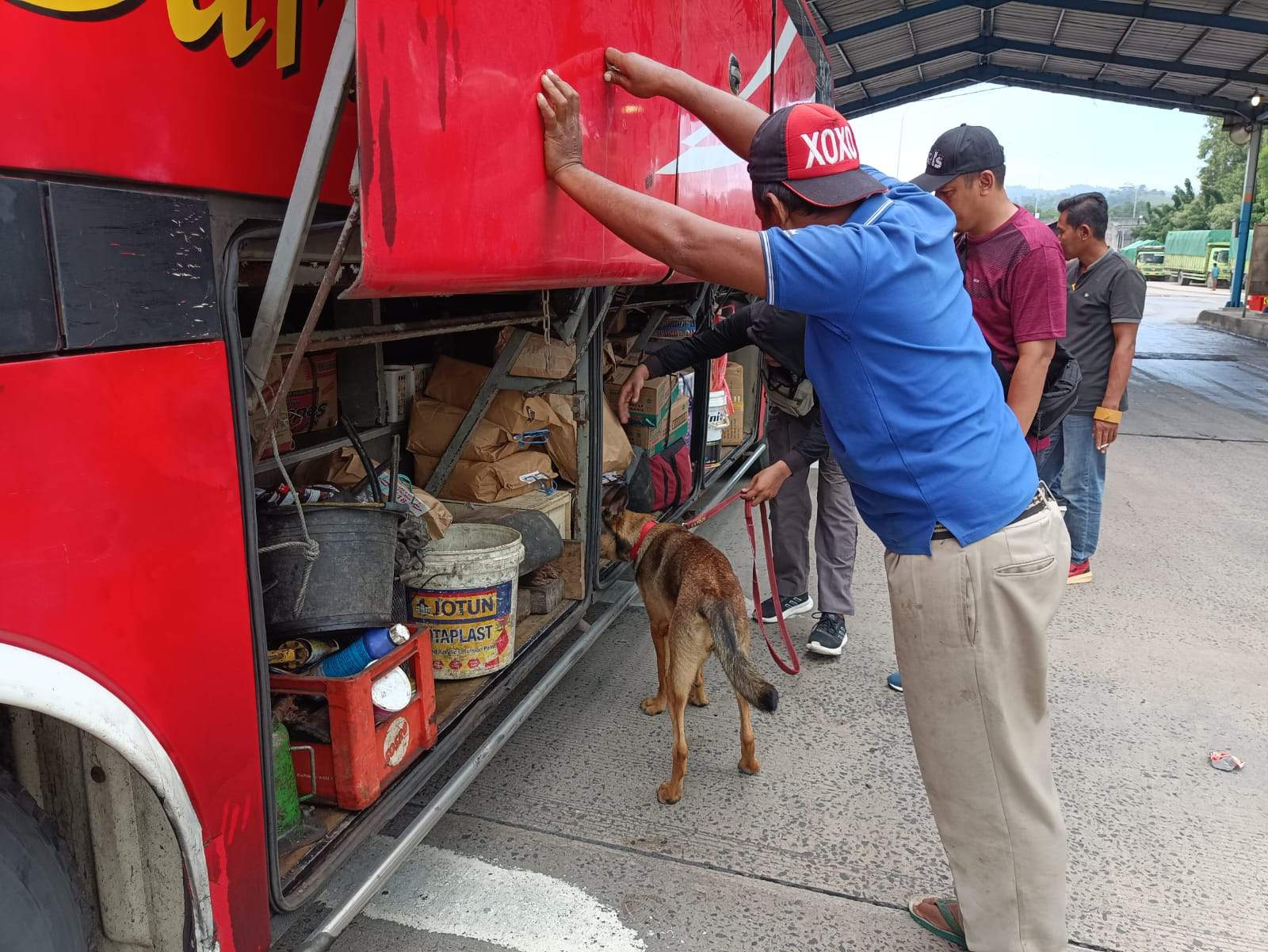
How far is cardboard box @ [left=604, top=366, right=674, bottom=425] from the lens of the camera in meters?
4.86

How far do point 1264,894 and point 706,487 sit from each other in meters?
3.59

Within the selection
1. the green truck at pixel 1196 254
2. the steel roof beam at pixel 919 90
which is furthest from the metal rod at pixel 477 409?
the green truck at pixel 1196 254

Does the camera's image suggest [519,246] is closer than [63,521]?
No

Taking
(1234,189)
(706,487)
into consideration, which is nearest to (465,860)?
(706,487)

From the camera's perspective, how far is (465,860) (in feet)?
9.31

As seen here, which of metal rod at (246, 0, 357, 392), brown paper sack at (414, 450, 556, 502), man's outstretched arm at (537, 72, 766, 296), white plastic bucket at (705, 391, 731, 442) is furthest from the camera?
white plastic bucket at (705, 391, 731, 442)

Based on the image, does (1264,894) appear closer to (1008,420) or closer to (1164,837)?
(1164,837)

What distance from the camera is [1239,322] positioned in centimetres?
2141

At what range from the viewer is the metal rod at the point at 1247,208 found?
1980 centimetres

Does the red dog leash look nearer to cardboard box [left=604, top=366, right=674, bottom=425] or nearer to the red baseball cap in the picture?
cardboard box [left=604, top=366, right=674, bottom=425]

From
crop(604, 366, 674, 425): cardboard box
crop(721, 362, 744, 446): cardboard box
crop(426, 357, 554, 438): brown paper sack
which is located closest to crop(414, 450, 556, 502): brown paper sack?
crop(426, 357, 554, 438): brown paper sack

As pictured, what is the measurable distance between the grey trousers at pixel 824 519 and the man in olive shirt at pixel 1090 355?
3.78ft

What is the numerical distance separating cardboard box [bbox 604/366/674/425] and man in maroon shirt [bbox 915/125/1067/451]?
1.85 meters

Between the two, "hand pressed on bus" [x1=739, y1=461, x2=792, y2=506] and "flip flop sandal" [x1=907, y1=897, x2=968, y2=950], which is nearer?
Result: "flip flop sandal" [x1=907, y1=897, x2=968, y2=950]
